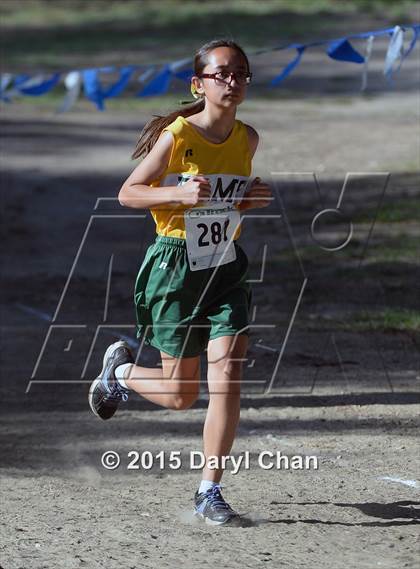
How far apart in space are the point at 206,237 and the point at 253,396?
7.69 ft

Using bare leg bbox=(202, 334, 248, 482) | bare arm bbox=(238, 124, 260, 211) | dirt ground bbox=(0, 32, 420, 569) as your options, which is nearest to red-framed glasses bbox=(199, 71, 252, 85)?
bare arm bbox=(238, 124, 260, 211)

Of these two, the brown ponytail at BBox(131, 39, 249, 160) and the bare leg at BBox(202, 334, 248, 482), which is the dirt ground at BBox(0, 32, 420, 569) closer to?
the bare leg at BBox(202, 334, 248, 482)

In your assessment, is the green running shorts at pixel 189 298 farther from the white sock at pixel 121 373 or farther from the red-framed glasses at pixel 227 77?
the red-framed glasses at pixel 227 77

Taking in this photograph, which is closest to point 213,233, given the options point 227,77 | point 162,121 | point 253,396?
point 162,121

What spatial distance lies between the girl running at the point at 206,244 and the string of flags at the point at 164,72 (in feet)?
9.92

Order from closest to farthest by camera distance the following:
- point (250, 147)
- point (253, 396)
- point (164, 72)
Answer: point (250, 147) < point (253, 396) < point (164, 72)

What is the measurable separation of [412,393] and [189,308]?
247 centimetres

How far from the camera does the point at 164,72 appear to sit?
32.6ft

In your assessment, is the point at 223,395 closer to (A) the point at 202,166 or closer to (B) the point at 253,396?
(A) the point at 202,166

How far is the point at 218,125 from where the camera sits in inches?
191

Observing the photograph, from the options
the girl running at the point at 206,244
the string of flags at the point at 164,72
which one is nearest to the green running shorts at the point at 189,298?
the girl running at the point at 206,244

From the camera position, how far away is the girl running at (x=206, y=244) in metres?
4.77

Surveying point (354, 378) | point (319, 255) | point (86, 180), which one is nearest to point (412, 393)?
point (354, 378)

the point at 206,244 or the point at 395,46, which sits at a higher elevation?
the point at 395,46
